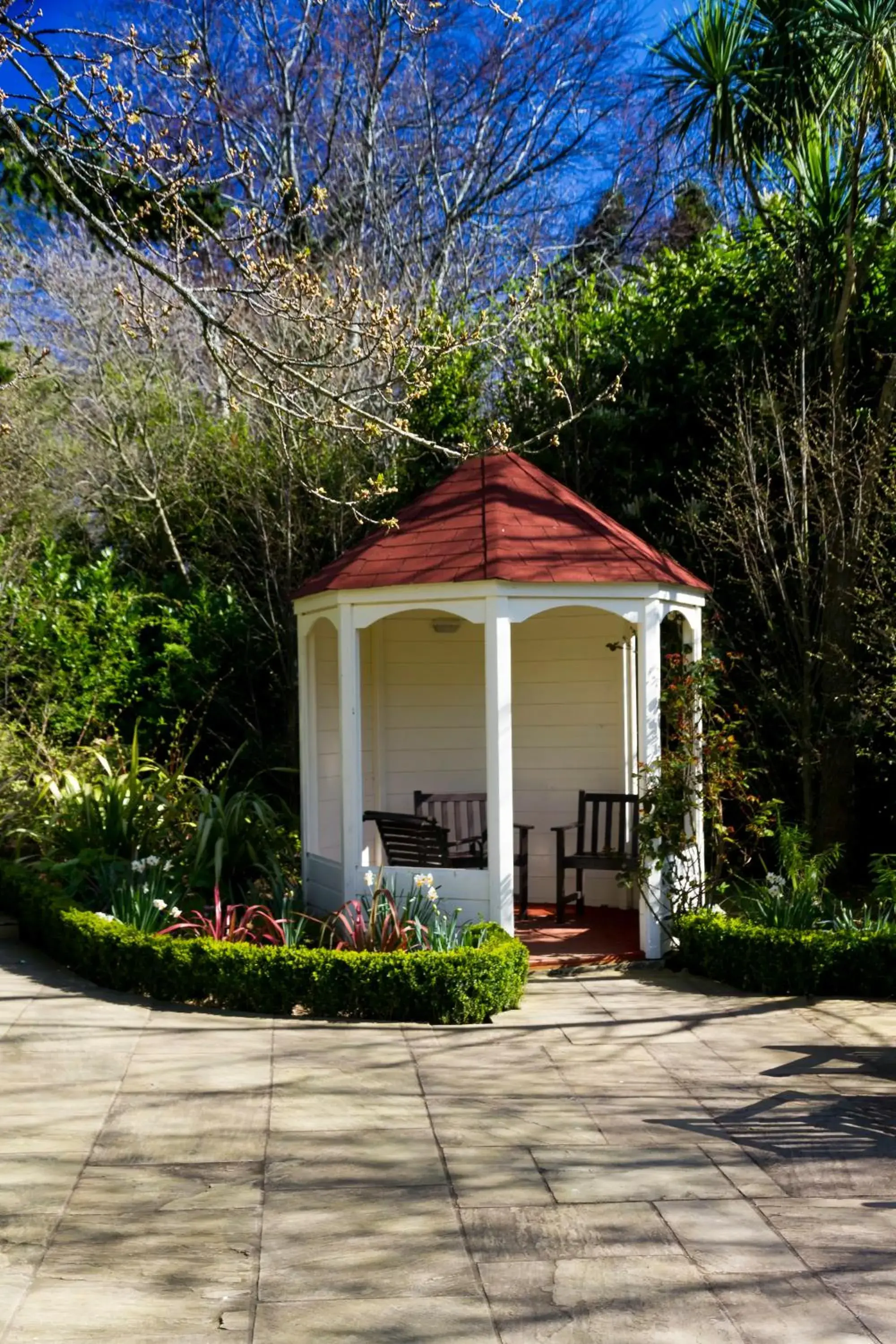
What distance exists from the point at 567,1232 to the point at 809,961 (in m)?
3.69

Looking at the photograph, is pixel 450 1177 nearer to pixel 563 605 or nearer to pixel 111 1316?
pixel 111 1316

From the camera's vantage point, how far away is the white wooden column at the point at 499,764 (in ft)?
25.4

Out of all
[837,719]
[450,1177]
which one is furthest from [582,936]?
[450,1177]

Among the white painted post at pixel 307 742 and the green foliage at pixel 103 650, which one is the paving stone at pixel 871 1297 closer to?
the white painted post at pixel 307 742

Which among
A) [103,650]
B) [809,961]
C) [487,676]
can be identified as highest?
[103,650]

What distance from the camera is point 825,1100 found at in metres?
5.45

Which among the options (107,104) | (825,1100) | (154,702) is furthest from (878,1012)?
(154,702)

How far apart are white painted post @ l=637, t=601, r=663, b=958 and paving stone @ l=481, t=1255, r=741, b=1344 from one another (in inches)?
171

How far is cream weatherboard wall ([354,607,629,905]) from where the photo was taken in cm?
1000

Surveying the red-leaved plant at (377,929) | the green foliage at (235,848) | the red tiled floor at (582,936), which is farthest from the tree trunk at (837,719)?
the green foliage at (235,848)

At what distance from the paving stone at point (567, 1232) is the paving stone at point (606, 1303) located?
57 millimetres

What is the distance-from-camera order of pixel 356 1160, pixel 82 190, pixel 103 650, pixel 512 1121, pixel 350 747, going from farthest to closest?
pixel 103 650 → pixel 350 747 → pixel 82 190 → pixel 512 1121 → pixel 356 1160

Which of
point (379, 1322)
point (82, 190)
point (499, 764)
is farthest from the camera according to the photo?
point (499, 764)

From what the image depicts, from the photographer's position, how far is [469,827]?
999cm
